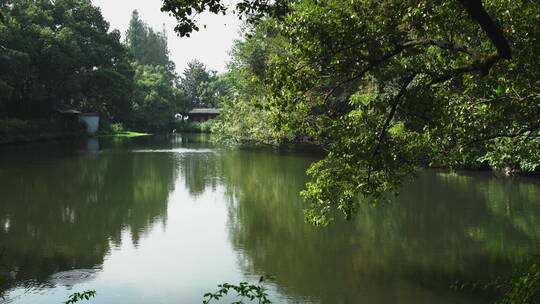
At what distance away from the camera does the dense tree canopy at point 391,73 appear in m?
6.86

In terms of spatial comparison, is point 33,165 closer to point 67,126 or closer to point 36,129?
point 36,129

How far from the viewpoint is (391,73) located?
8.17 meters

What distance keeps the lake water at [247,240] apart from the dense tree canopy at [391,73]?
1715 millimetres

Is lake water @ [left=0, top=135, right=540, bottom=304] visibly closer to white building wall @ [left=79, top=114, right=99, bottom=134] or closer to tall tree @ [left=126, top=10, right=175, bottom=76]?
white building wall @ [left=79, top=114, right=99, bottom=134]

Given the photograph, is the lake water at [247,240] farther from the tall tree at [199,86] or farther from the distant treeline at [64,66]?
the tall tree at [199,86]

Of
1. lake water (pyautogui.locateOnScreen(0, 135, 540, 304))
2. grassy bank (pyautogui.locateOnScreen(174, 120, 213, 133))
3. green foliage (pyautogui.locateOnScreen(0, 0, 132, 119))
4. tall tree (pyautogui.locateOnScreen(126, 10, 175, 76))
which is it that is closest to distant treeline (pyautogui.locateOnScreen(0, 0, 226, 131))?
green foliage (pyautogui.locateOnScreen(0, 0, 132, 119))

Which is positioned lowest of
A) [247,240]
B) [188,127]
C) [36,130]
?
[247,240]

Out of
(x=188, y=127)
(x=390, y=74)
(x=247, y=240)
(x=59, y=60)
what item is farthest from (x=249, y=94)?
(x=188, y=127)

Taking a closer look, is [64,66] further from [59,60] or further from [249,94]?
[249,94]

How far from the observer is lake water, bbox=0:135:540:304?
838 centimetres

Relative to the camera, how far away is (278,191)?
18609mm

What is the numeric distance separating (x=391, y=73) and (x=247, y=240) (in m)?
5.27

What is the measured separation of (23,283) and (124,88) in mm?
46821

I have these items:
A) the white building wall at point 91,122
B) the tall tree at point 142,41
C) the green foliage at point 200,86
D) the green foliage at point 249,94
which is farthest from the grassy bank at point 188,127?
the green foliage at point 249,94
